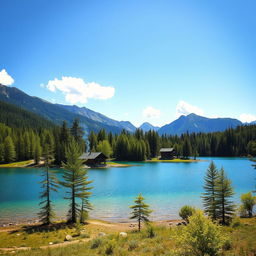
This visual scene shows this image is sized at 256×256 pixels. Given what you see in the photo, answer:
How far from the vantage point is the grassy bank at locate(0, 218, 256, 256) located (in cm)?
1191

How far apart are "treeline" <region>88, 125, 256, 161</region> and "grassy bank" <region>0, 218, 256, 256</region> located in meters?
80.4

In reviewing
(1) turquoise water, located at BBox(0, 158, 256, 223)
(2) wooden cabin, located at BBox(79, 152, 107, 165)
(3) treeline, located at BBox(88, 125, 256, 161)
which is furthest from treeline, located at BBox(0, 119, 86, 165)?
(1) turquoise water, located at BBox(0, 158, 256, 223)

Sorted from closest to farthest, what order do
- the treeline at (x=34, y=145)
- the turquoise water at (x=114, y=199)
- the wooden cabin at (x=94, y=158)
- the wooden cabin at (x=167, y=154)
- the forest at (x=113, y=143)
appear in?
the turquoise water at (x=114, y=199) < the treeline at (x=34, y=145) < the wooden cabin at (x=94, y=158) < the forest at (x=113, y=143) < the wooden cabin at (x=167, y=154)

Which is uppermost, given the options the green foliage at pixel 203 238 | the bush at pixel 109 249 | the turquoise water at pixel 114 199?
the green foliage at pixel 203 238

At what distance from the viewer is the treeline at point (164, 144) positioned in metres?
116

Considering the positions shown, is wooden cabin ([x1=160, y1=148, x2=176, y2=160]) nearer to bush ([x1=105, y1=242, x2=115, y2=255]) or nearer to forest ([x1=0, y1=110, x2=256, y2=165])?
forest ([x1=0, y1=110, x2=256, y2=165])

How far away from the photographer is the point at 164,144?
144875 mm

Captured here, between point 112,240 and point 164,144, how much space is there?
13434 cm

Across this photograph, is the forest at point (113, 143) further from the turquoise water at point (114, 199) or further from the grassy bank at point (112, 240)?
the grassy bank at point (112, 240)

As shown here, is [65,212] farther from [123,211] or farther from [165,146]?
[165,146]

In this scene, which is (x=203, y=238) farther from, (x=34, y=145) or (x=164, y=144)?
(x=164, y=144)

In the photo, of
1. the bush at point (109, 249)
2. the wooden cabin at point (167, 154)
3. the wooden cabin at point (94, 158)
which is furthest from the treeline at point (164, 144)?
the bush at point (109, 249)

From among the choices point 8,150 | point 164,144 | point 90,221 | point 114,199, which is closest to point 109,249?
point 90,221

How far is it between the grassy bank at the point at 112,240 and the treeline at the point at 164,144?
80.4m
